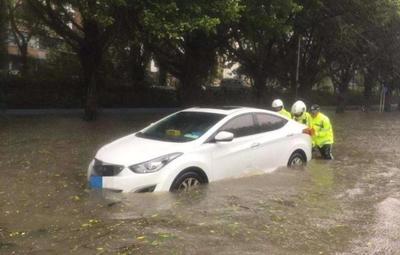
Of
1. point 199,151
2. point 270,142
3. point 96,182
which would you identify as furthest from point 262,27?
point 96,182

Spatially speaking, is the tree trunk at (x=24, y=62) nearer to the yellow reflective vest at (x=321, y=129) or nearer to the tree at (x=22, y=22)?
the tree at (x=22, y=22)

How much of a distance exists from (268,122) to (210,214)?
3461 mm

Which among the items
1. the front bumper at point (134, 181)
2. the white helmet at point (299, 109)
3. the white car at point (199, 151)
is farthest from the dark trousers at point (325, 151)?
the front bumper at point (134, 181)

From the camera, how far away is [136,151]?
8211mm

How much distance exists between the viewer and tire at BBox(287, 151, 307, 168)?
10.5 meters

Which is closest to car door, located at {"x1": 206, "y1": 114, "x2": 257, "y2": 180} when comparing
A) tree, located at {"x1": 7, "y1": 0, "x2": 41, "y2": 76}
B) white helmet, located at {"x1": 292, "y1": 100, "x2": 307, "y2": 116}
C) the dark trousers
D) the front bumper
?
the front bumper

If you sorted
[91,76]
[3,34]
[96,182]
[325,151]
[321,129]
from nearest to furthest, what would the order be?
1. [96,182]
2. [321,129]
3. [325,151]
4. [91,76]
5. [3,34]

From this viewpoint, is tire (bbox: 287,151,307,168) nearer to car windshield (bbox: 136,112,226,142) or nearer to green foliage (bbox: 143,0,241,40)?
car windshield (bbox: 136,112,226,142)

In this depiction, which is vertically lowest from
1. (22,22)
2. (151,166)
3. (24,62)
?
(151,166)

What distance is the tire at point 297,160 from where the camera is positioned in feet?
34.6

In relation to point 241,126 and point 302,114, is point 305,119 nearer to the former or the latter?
point 302,114

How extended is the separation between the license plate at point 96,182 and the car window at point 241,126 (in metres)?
2.20

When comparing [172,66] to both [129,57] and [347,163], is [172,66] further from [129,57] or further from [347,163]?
[347,163]

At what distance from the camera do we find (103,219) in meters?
6.88
